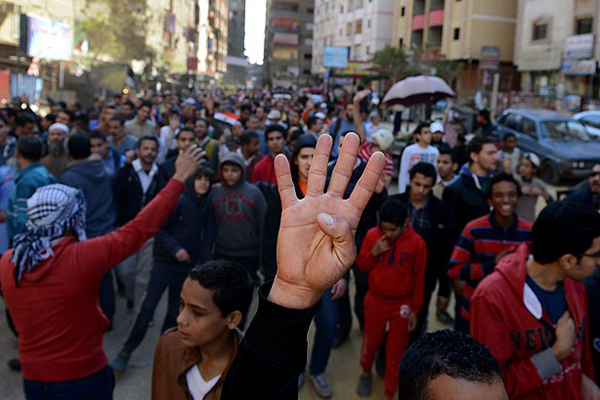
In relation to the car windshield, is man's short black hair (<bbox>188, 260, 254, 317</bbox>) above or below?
below

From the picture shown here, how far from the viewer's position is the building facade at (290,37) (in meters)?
84.4

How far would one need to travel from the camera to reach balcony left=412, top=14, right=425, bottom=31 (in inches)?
1730

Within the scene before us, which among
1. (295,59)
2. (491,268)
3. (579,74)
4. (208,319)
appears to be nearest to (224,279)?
(208,319)

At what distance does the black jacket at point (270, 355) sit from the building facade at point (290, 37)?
272 feet

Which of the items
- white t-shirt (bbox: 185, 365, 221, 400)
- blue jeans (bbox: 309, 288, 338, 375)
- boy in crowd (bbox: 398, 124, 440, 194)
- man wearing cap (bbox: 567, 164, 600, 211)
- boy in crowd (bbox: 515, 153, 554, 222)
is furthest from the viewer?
boy in crowd (bbox: 398, 124, 440, 194)

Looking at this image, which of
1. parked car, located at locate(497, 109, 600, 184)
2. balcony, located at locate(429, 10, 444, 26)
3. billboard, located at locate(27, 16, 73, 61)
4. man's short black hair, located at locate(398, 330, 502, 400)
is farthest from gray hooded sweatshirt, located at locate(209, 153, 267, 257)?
balcony, located at locate(429, 10, 444, 26)

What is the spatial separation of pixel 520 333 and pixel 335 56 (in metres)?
43.1

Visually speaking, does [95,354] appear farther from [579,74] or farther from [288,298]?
[579,74]

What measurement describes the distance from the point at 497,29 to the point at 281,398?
39610 millimetres

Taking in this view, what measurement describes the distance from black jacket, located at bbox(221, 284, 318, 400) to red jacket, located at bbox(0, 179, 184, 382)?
148cm

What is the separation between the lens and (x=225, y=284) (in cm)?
243

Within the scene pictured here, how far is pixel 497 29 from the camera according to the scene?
36.3m

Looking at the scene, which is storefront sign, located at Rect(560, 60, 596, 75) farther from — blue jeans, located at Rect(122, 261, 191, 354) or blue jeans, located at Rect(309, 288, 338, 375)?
blue jeans, located at Rect(122, 261, 191, 354)

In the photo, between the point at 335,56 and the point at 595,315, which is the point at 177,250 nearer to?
the point at 595,315
